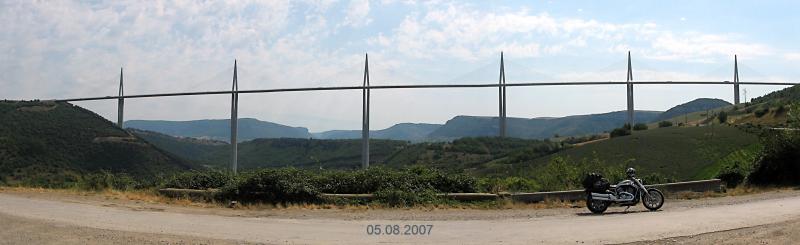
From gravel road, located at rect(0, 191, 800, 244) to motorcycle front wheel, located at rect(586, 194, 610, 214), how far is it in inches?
8.8

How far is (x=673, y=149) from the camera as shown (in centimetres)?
4803

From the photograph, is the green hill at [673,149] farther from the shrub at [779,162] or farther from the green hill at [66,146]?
the green hill at [66,146]

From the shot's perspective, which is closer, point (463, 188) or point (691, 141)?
point (463, 188)

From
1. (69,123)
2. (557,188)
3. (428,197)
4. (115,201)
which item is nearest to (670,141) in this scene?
(557,188)

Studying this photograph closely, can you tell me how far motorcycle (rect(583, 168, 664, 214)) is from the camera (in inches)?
554

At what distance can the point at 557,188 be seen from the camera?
18359 millimetres

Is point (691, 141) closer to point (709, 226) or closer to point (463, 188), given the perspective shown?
point (463, 188)

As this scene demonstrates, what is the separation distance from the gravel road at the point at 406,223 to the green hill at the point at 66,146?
3916 cm

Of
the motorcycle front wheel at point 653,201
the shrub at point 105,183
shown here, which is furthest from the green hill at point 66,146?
the motorcycle front wheel at point 653,201

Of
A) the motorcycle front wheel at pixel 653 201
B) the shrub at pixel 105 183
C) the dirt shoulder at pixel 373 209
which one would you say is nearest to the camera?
the dirt shoulder at pixel 373 209

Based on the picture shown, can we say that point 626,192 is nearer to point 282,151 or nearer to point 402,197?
point 402,197

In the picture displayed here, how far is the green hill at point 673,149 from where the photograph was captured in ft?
130

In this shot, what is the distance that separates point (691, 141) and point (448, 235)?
44542 mm

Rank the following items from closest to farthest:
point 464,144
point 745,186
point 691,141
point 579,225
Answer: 1. point 579,225
2. point 745,186
3. point 691,141
4. point 464,144
